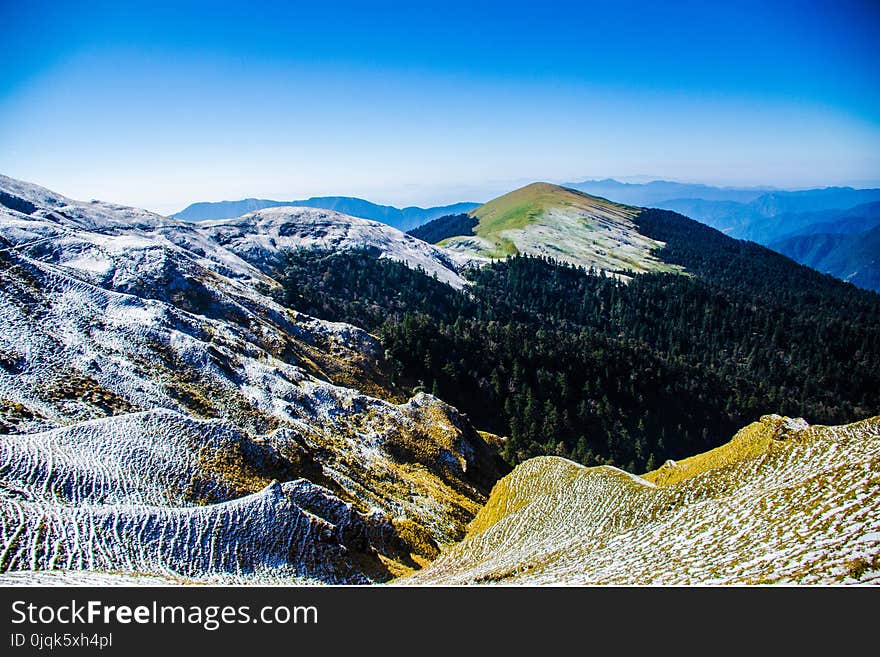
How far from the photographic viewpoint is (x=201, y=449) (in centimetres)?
3028

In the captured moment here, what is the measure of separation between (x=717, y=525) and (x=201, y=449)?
29.5m

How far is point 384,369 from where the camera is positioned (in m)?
94.3

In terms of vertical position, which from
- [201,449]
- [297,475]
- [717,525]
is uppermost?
[717,525]

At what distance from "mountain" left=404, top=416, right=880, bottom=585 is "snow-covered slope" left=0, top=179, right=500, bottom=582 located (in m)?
7.00

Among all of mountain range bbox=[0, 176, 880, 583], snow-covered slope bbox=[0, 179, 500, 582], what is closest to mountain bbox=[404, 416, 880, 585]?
mountain range bbox=[0, 176, 880, 583]

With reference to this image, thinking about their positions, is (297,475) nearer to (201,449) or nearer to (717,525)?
(201,449)

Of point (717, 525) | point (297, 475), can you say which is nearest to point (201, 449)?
point (297, 475)

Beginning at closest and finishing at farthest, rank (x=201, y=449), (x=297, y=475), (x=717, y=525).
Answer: (x=717, y=525) → (x=201, y=449) → (x=297, y=475)

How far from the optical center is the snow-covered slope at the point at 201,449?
856 inches

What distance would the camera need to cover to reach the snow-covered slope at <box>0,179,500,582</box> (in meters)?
21.8

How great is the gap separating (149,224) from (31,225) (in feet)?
267

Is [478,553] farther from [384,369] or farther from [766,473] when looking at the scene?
[384,369]

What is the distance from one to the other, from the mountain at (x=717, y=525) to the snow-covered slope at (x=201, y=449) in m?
7.00

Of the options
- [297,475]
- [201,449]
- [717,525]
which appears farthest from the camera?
[297,475]
